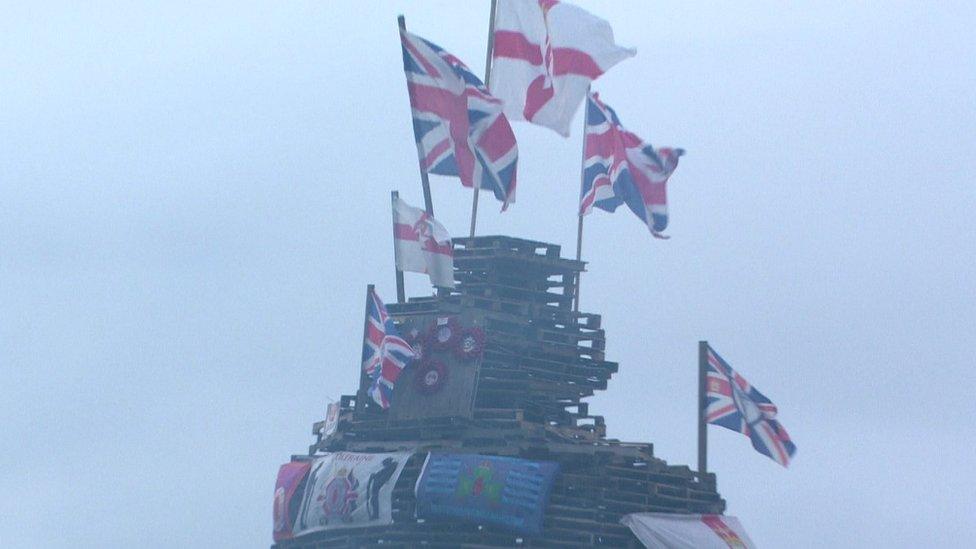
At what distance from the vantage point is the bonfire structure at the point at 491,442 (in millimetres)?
55938

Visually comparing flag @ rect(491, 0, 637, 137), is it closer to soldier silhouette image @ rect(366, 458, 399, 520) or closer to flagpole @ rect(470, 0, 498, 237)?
flagpole @ rect(470, 0, 498, 237)

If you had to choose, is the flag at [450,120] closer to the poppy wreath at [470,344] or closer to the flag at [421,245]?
the flag at [421,245]

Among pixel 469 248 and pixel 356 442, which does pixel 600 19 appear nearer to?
pixel 469 248

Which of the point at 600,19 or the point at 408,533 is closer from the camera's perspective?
the point at 408,533

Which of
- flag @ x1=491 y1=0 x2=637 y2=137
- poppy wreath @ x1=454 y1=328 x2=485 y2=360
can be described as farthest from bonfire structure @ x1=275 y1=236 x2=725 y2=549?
flag @ x1=491 y1=0 x2=637 y2=137

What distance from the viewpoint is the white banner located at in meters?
55.8

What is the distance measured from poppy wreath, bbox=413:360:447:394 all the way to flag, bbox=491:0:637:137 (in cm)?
637

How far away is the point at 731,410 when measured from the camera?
2274 inches

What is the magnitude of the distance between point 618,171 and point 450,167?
373 cm

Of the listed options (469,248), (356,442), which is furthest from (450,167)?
(356,442)

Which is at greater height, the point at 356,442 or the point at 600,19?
the point at 600,19

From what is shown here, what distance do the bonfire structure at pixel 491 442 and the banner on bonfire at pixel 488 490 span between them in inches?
1.1

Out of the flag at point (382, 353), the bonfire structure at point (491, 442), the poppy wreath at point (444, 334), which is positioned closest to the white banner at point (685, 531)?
the bonfire structure at point (491, 442)

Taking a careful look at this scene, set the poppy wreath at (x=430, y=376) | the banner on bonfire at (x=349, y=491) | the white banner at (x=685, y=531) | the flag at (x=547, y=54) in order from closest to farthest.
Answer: the white banner at (x=685, y=531) < the banner on bonfire at (x=349, y=491) < the poppy wreath at (x=430, y=376) < the flag at (x=547, y=54)
